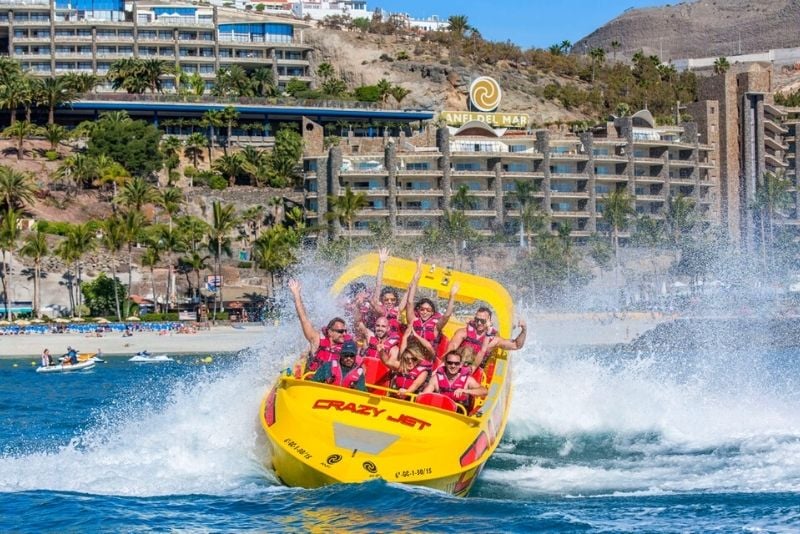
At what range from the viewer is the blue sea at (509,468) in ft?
63.1

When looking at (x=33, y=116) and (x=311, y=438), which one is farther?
(x=33, y=116)

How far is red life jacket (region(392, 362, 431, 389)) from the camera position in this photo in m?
21.4

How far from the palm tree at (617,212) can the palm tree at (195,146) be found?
32181 millimetres

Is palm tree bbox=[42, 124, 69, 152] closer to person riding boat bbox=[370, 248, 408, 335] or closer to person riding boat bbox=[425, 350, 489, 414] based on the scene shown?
person riding boat bbox=[370, 248, 408, 335]

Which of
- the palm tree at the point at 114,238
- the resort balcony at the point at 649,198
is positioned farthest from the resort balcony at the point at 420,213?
the palm tree at the point at 114,238

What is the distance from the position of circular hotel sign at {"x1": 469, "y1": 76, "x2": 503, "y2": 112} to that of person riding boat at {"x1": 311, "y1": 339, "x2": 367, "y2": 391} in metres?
96.0

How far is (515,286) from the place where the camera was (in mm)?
86562

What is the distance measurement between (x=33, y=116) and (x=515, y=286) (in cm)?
4625

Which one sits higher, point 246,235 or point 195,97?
point 195,97

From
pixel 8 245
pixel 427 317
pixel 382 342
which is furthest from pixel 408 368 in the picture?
pixel 8 245

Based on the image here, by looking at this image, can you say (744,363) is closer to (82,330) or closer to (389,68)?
(82,330)

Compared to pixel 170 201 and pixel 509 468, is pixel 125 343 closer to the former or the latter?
pixel 170 201

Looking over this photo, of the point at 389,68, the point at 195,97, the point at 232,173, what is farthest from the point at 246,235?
the point at 389,68

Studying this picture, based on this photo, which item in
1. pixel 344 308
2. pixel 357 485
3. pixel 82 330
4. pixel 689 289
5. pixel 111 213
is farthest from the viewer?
pixel 111 213
